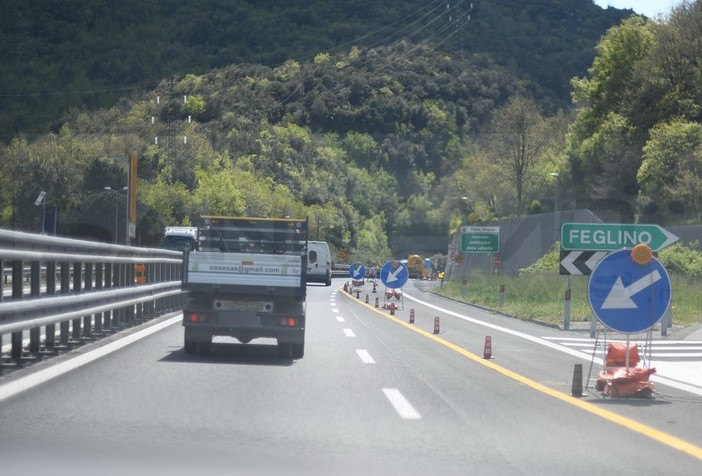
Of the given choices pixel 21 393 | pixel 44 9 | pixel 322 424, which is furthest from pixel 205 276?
pixel 44 9

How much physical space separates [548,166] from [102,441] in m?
72.5

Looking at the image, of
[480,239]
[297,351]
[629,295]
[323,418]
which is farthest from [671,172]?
[323,418]

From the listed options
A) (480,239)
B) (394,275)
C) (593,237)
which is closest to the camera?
(593,237)

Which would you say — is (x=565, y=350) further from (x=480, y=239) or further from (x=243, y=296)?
(x=480, y=239)

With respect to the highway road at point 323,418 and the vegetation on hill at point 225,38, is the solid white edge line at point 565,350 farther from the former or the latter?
the vegetation on hill at point 225,38

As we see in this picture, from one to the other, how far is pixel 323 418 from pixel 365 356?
5746mm

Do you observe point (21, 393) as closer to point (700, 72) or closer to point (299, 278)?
point (299, 278)

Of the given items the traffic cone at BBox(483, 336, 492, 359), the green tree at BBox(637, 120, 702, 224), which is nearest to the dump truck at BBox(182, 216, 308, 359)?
the traffic cone at BBox(483, 336, 492, 359)

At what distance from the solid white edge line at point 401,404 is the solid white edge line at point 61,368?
3.53 m

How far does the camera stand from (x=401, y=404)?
31.9 ft

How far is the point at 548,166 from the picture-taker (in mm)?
77375

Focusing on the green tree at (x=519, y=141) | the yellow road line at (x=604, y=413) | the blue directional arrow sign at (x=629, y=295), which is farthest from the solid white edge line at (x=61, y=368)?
the green tree at (x=519, y=141)

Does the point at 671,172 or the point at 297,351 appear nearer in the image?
the point at 297,351

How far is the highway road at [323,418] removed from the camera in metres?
6.95
